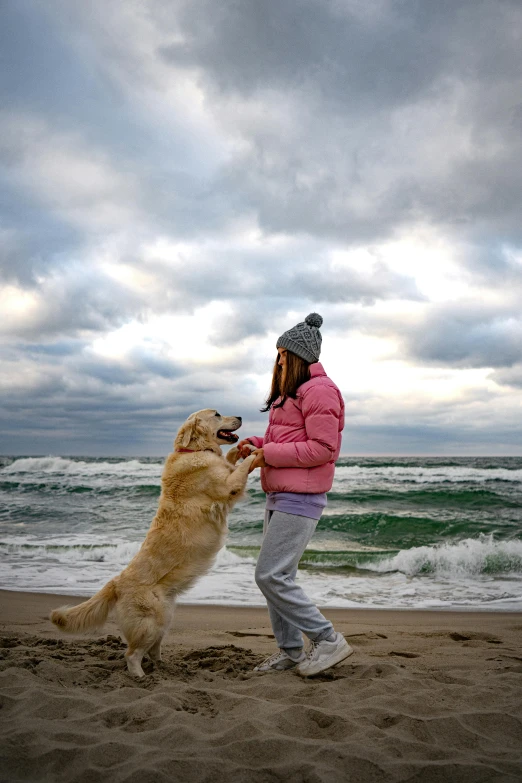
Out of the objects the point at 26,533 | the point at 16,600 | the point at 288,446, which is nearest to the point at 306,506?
the point at 288,446

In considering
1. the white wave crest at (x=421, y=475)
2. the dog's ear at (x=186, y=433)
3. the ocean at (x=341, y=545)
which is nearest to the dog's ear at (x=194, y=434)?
the dog's ear at (x=186, y=433)

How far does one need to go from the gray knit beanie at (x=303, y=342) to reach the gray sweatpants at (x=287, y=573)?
3.84 feet

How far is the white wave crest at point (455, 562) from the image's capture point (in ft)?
33.3

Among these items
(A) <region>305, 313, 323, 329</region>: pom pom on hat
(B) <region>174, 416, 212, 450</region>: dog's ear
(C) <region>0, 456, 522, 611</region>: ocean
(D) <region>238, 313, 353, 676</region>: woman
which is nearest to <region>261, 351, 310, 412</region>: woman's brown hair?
(D) <region>238, 313, 353, 676</region>: woman

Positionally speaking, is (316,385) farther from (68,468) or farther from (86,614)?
(68,468)

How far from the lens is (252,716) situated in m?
3.16

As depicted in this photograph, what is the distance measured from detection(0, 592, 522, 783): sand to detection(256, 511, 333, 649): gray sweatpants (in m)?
0.40

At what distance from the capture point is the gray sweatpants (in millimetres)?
3895

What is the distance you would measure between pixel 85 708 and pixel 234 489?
181 centimetres

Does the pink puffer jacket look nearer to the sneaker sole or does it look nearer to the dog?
the dog

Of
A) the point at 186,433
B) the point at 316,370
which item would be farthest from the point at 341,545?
the point at 316,370

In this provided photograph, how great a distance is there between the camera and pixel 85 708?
3.27 metres

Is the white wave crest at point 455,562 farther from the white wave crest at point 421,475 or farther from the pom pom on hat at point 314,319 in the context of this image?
the white wave crest at point 421,475

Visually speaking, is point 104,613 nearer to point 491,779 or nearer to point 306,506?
point 306,506
